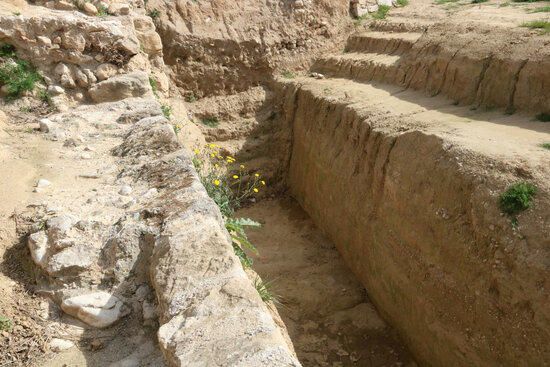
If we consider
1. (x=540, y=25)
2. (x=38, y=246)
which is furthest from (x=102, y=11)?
(x=540, y=25)

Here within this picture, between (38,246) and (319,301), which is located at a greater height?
(38,246)

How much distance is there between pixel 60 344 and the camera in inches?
99.4

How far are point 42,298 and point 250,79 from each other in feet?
26.9

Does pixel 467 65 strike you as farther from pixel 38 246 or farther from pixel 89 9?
pixel 38 246

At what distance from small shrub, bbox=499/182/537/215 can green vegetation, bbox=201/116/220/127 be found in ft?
21.3

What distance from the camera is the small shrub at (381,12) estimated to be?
1141 centimetres

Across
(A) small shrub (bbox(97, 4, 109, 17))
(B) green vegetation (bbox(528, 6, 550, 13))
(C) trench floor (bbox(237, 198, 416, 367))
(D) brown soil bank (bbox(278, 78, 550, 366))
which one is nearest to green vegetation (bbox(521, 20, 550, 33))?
(B) green vegetation (bbox(528, 6, 550, 13))

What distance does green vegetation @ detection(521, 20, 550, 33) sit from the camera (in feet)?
22.4

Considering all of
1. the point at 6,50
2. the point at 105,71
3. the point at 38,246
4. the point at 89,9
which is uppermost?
the point at 89,9

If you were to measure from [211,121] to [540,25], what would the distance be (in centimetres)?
588

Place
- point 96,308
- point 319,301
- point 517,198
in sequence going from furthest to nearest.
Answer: point 319,301 < point 517,198 < point 96,308

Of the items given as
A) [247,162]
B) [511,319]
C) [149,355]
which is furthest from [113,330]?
[247,162]

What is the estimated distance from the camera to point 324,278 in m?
7.45

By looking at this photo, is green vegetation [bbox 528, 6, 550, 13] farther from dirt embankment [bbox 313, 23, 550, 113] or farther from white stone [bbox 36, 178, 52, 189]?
white stone [bbox 36, 178, 52, 189]
